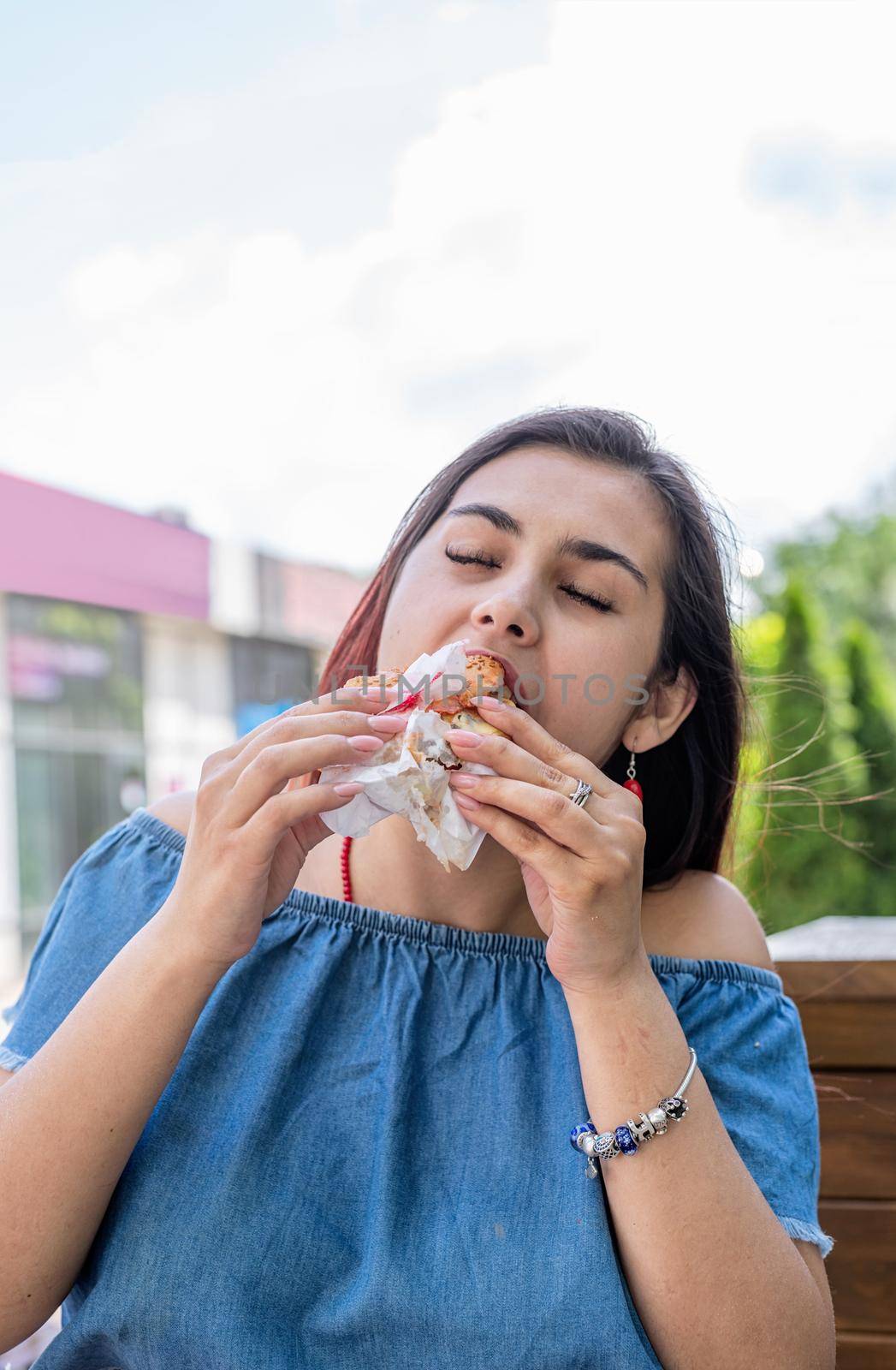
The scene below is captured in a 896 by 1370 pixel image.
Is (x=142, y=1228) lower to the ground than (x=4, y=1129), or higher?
lower

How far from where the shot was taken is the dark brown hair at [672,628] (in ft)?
6.64

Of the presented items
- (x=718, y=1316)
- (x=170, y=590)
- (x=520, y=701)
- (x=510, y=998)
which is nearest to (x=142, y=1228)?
(x=510, y=998)

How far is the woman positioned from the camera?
1.40 metres

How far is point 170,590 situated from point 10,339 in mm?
3525

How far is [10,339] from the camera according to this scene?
10766 mm

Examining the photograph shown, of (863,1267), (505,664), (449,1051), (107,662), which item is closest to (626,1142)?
(449,1051)

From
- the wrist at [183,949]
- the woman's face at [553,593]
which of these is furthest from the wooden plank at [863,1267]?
the wrist at [183,949]

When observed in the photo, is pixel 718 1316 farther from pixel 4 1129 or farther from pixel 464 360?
pixel 464 360

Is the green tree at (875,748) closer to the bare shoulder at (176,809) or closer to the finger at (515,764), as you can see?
the bare shoulder at (176,809)

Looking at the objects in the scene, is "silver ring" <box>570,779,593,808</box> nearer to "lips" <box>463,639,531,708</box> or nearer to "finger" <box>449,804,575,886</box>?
"finger" <box>449,804,575,886</box>

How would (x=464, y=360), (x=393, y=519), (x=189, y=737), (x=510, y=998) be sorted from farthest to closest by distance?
1. (x=464, y=360)
2. (x=189, y=737)
3. (x=393, y=519)
4. (x=510, y=998)

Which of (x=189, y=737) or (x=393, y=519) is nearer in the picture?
(x=393, y=519)

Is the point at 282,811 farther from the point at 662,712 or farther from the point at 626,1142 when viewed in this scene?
the point at 662,712

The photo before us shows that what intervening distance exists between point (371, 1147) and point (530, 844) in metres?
0.58
